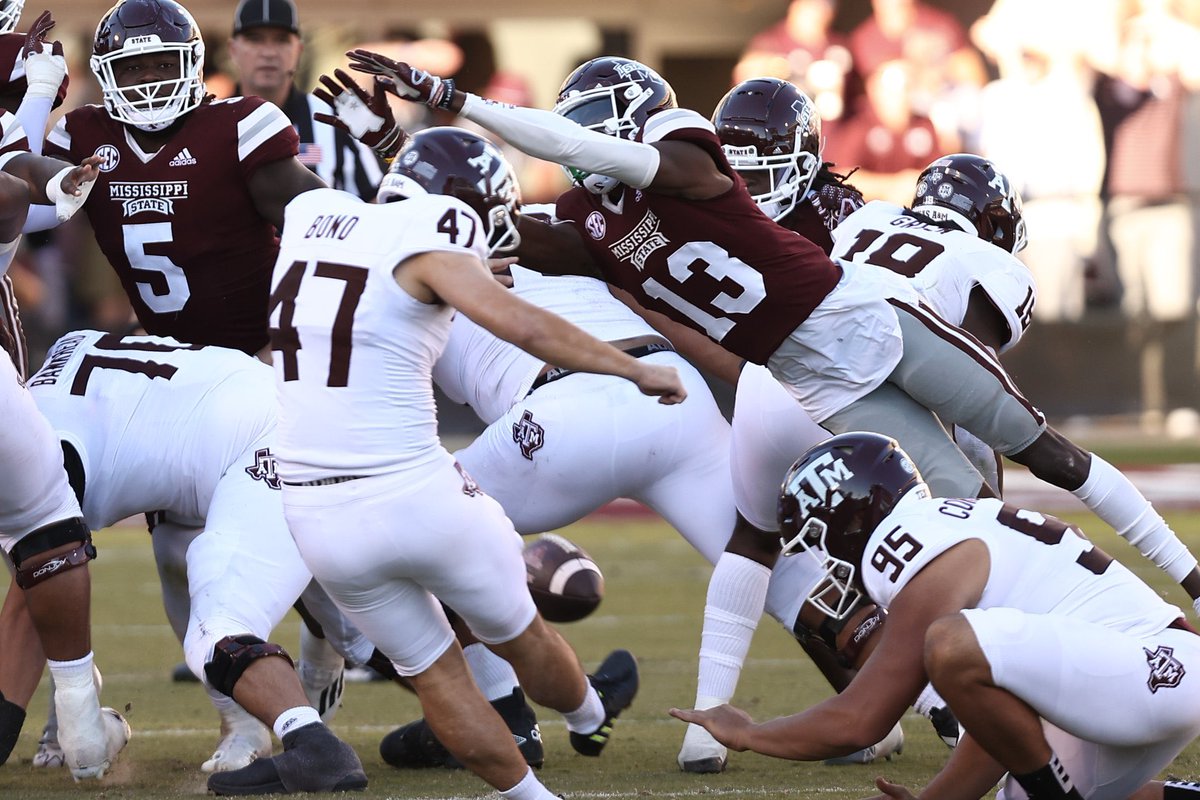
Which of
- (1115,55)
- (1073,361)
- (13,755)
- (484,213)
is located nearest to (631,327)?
(484,213)

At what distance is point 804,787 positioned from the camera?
4.29m

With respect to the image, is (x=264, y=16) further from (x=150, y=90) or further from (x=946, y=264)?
(x=946, y=264)

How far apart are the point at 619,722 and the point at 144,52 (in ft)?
7.81

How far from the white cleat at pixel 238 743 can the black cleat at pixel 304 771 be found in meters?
0.24

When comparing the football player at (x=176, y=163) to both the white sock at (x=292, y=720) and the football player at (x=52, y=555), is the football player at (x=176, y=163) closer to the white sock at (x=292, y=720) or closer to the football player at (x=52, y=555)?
the football player at (x=52, y=555)

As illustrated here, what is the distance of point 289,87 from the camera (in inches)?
259

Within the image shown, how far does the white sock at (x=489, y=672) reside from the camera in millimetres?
4738

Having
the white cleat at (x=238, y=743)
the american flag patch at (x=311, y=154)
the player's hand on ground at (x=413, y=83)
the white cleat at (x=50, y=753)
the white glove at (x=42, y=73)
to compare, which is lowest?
the white cleat at (x=50, y=753)

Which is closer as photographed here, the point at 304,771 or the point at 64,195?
the point at 304,771

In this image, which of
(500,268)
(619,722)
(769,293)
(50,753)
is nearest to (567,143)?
(500,268)

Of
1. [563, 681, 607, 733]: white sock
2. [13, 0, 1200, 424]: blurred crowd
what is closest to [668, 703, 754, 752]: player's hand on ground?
[563, 681, 607, 733]: white sock

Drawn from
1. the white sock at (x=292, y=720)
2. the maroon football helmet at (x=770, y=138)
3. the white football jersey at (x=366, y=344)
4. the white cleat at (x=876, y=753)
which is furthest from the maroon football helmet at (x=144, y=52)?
the white cleat at (x=876, y=753)

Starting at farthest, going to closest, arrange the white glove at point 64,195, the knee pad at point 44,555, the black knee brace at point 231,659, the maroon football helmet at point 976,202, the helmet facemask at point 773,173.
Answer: the maroon football helmet at point 976,202 → the helmet facemask at point 773,173 → the white glove at point 64,195 → the knee pad at point 44,555 → the black knee brace at point 231,659

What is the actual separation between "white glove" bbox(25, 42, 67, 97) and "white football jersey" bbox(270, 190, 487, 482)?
66.2 inches
